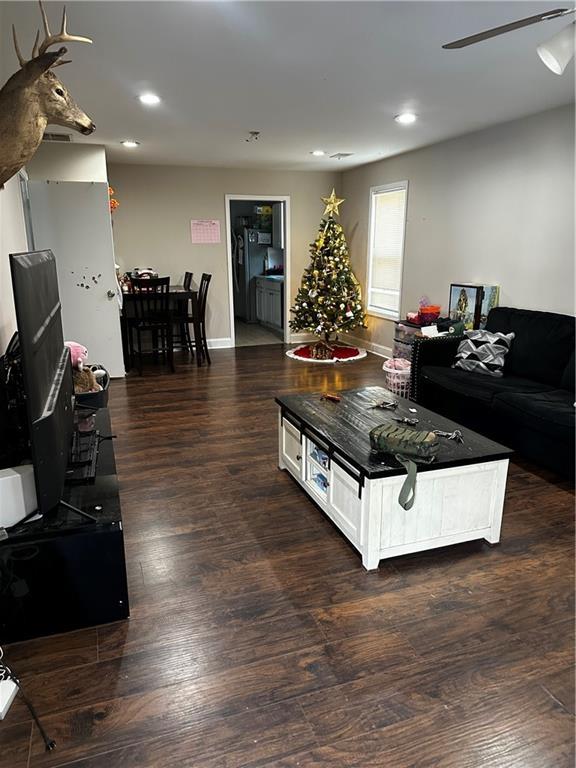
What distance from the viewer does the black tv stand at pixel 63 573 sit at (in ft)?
6.05

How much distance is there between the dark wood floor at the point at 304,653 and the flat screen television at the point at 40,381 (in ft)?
2.17

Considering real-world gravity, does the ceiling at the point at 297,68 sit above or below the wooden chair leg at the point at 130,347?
above

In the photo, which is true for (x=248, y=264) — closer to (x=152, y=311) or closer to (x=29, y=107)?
(x=152, y=311)

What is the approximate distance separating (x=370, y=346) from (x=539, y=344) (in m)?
3.43

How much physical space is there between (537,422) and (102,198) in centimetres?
455

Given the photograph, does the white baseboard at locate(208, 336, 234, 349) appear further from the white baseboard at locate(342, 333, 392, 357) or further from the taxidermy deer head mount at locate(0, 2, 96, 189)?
the taxidermy deer head mount at locate(0, 2, 96, 189)

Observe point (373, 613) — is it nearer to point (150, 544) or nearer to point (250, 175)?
point (150, 544)

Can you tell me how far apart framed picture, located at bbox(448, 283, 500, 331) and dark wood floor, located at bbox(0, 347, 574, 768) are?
2.21 m

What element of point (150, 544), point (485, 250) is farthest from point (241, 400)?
point (485, 250)

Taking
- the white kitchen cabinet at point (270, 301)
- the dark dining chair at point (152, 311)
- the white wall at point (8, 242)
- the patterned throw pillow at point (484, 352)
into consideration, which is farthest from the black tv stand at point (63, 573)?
the white kitchen cabinet at point (270, 301)

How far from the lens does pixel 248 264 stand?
9492 millimetres

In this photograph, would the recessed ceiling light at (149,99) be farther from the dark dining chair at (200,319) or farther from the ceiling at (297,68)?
the dark dining chair at (200,319)

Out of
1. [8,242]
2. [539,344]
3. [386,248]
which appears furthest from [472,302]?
[8,242]

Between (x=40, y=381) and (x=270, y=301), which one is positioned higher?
(x=40, y=381)
